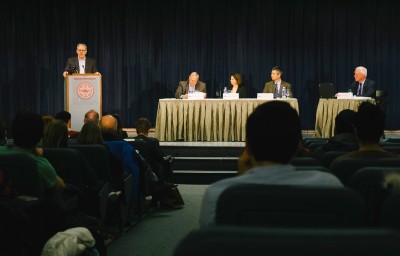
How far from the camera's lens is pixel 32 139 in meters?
3.31

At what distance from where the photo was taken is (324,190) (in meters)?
1.39

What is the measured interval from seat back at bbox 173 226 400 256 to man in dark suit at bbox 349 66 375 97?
9585mm

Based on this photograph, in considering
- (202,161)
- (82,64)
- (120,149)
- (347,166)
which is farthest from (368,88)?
(347,166)

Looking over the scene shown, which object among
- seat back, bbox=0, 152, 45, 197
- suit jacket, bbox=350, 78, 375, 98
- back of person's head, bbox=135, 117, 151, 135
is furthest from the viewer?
suit jacket, bbox=350, 78, 375, 98

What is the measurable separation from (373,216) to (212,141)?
24.9 ft

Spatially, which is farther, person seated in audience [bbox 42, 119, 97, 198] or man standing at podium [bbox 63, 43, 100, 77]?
man standing at podium [bbox 63, 43, 100, 77]

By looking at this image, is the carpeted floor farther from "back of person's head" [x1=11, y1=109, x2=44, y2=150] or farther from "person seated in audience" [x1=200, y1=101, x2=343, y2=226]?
"person seated in audience" [x1=200, y1=101, x2=343, y2=226]

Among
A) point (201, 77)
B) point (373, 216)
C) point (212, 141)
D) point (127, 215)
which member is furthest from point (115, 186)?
point (201, 77)

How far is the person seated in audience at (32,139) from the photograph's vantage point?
325 cm

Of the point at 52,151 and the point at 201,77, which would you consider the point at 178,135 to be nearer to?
the point at 201,77

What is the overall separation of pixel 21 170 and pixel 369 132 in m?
1.61

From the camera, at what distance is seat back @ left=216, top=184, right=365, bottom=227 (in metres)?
1.39

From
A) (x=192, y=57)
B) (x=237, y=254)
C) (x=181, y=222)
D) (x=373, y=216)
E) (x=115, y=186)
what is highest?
(x=192, y=57)

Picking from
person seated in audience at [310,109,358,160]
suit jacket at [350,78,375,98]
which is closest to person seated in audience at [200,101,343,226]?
person seated in audience at [310,109,358,160]
